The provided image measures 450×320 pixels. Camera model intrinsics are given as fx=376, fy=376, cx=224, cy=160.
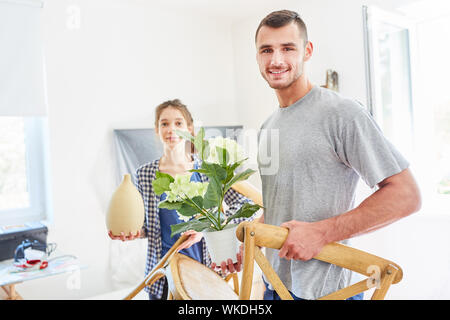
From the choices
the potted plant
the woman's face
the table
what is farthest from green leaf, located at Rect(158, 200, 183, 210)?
the table

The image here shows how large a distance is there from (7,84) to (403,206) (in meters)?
2.29

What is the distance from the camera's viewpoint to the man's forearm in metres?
0.74

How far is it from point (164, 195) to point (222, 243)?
28.0 inches

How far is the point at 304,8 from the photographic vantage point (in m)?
2.54

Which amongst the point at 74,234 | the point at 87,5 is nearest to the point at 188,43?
the point at 87,5

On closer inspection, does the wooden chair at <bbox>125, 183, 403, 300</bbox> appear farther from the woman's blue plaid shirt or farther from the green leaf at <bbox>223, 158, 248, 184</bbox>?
the woman's blue plaid shirt

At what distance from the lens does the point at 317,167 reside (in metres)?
0.84

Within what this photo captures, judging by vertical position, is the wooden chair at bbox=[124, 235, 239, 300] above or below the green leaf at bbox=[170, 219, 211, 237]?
below

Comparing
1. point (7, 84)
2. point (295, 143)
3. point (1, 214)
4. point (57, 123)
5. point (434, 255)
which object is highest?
point (7, 84)

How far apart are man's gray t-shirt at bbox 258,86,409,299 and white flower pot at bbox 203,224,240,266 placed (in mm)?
191

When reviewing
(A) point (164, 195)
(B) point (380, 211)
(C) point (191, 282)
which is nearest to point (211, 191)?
(C) point (191, 282)

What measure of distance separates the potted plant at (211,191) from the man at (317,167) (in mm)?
125

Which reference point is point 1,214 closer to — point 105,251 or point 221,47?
point 105,251

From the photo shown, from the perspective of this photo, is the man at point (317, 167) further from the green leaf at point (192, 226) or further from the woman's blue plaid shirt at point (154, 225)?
the woman's blue plaid shirt at point (154, 225)
